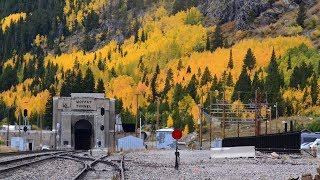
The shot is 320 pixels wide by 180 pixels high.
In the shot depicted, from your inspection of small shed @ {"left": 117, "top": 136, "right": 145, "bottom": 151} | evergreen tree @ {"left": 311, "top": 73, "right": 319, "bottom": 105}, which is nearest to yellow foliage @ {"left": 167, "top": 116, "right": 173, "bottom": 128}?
evergreen tree @ {"left": 311, "top": 73, "right": 319, "bottom": 105}

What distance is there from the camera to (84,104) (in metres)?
112

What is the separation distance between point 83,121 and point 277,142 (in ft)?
201

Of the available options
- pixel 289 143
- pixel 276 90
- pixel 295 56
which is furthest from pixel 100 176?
pixel 295 56

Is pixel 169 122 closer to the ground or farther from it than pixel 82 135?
farther from it

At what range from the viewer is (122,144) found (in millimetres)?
98938

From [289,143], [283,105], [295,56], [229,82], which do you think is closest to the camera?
[289,143]

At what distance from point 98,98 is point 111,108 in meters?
2.90

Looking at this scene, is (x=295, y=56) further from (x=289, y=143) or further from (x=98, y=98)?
→ (x=289, y=143)

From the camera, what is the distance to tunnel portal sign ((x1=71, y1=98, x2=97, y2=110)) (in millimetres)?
111500

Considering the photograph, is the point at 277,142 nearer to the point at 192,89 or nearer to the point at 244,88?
the point at 244,88

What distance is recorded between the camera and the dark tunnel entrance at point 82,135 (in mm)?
111375

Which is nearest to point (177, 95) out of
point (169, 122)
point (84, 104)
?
point (169, 122)

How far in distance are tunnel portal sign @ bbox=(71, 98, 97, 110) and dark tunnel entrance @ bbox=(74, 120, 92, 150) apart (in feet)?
8.20

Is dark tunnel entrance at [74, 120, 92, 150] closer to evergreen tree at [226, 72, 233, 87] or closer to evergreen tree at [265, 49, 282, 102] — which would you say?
evergreen tree at [265, 49, 282, 102]
